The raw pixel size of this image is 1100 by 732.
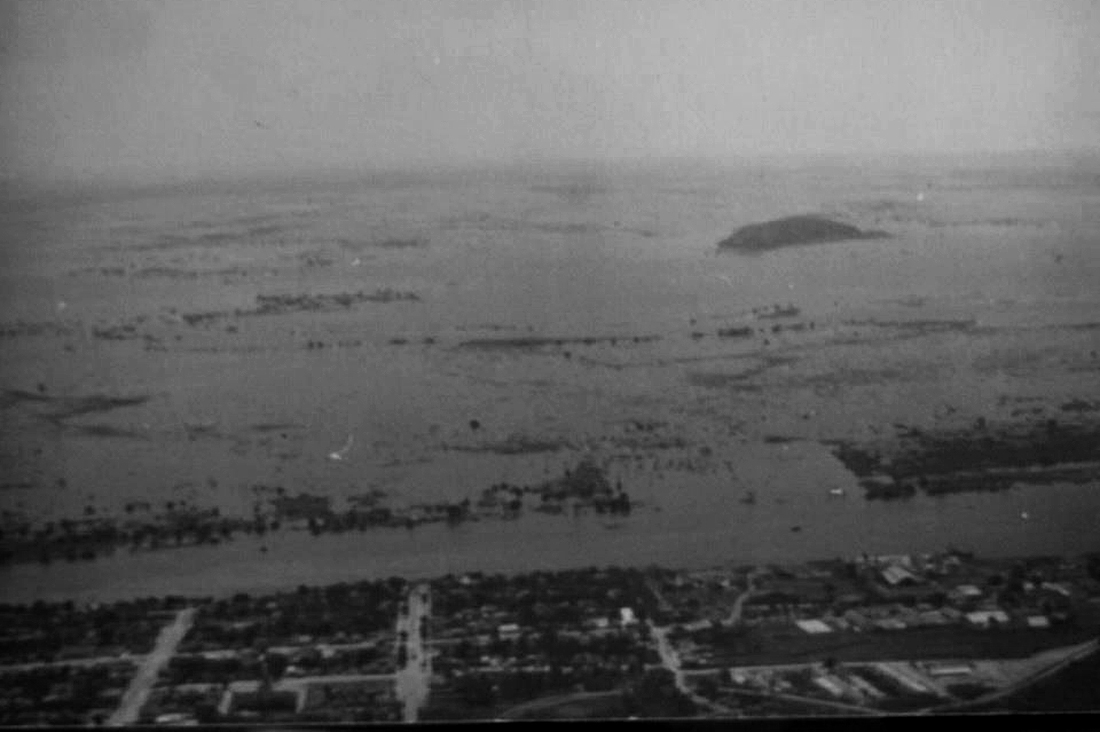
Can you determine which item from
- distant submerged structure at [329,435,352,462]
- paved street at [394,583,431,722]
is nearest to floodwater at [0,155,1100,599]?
distant submerged structure at [329,435,352,462]

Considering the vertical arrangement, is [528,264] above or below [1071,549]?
above

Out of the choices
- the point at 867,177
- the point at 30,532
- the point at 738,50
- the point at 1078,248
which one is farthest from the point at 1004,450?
the point at 30,532

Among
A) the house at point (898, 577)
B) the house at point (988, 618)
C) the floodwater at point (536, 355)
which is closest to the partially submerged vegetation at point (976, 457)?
the floodwater at point (536, 355)

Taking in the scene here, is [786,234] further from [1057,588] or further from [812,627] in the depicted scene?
[1057,588]

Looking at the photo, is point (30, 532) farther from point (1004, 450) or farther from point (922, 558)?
point (1004, 450)

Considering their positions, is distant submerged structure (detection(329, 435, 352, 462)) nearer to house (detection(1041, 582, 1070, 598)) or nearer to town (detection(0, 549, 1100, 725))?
town (detection(0, 549, 1100, 725))
